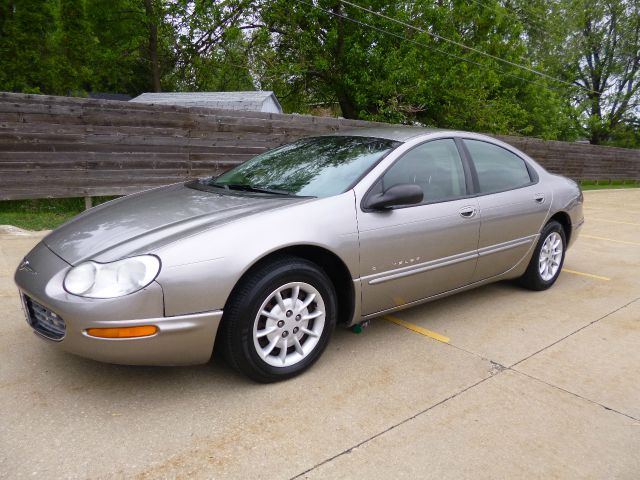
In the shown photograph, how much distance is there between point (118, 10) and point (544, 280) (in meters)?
24.5

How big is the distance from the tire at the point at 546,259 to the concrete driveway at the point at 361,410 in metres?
0.80

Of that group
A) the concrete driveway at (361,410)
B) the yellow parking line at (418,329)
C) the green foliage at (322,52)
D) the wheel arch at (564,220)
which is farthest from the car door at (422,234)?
the green foliage at (322,52)

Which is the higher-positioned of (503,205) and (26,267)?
(503,205)

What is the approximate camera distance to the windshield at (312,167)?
124 inches

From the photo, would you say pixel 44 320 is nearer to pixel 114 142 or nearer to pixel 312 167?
pixel 312 167

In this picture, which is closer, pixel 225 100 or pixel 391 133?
pixel 391 133

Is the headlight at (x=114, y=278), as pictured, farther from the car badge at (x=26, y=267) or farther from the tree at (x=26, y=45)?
the tree at (x=26, y=45)

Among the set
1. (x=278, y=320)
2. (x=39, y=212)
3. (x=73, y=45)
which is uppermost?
(x=73, y=45)

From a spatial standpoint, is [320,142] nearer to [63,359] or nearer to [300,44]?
[63,359]

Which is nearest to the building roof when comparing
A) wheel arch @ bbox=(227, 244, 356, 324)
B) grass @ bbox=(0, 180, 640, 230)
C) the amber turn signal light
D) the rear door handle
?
grass @ bbox=(0, 180, 640, 230)

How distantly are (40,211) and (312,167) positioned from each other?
543 cm

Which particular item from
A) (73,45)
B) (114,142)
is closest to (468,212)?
(114,142)

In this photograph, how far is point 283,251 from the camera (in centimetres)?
270

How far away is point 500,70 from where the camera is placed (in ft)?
68.2
